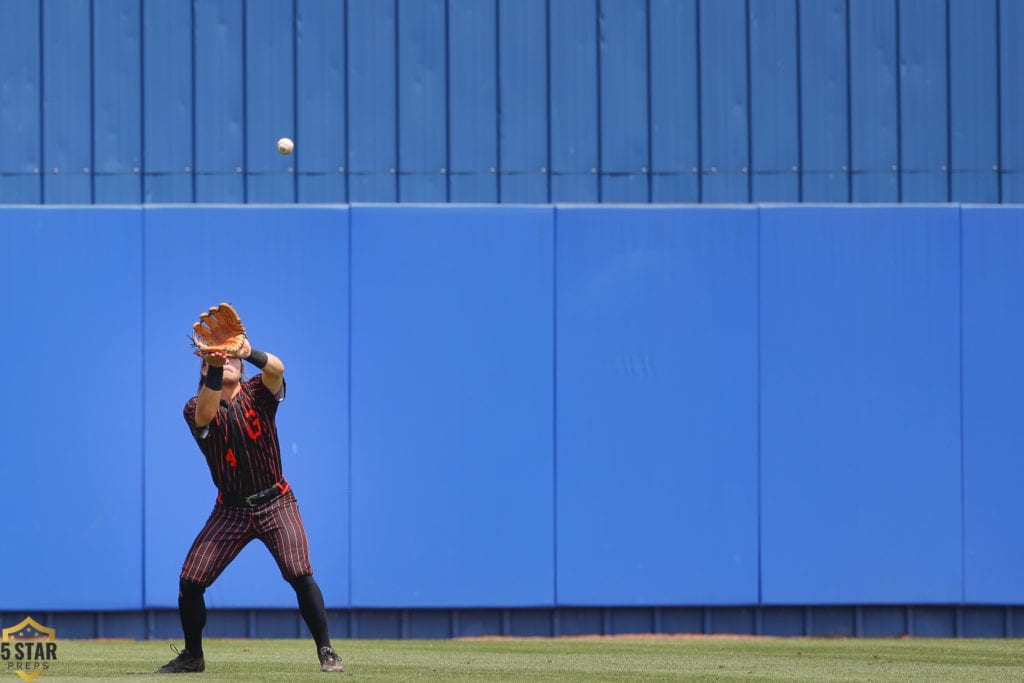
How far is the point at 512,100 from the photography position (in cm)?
1067

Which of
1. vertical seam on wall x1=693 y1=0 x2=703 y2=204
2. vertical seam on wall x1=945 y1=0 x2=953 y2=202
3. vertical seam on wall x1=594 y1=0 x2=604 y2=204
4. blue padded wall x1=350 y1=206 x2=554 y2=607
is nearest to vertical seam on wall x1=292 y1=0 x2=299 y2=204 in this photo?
blue padded wall x1=350 y1=206 x2=554 y2=607

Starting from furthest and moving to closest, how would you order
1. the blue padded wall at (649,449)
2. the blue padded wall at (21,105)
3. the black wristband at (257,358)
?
the blue padded wall at (21,105), the blue padded wall at (649,449), the black wristband at (257,358)

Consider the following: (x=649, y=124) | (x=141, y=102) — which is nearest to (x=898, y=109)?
(x=649, y=124)

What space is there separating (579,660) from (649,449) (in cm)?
232

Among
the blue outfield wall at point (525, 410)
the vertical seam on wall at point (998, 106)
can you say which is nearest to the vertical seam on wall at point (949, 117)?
the vertical seam on wall at point (998, 106)

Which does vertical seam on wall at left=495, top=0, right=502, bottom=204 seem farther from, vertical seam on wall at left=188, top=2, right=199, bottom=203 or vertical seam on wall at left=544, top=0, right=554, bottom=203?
vertical seam on wall at left=188, top=2, right=199, bottom=203

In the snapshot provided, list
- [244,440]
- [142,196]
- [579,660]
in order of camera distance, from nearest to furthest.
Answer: [244,440], [579,660], [142,196]

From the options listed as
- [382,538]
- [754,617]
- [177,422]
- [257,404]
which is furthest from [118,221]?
[754,617]

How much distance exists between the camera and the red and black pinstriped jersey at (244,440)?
690 cm

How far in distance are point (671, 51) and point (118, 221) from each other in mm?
4064

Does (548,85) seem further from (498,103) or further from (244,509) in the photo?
(244,509)

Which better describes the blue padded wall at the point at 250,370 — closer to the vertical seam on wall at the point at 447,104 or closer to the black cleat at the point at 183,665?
the vertical seam on wall at the point at 447,104

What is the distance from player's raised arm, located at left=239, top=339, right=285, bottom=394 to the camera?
668 centimetres

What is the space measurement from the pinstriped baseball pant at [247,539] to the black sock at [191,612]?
1.7 inches
